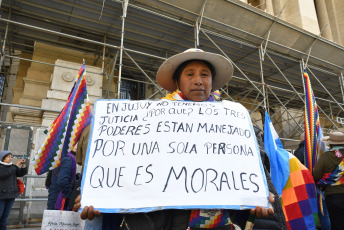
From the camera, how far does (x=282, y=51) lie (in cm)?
883

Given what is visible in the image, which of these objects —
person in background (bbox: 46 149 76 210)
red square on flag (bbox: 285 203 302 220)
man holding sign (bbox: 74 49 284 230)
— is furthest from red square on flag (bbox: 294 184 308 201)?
person in background (bbox: 46 149 76 210)

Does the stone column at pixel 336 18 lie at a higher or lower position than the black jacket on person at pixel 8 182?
higher

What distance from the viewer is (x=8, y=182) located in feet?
13.9

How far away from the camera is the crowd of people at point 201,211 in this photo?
53.5 inches

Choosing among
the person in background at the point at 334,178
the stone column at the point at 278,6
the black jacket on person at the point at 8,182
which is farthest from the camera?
the stone column at the point at 278,6

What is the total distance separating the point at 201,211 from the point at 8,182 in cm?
408

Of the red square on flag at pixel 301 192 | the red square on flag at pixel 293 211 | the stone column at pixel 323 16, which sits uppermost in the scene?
the stone column at pixel 323 16

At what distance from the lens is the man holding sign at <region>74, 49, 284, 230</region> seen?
1.34 m

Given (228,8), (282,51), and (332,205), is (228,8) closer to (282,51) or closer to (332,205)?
(282,51)

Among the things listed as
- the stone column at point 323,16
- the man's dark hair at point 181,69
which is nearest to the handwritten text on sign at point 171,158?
the man's dark hair at point 181,69

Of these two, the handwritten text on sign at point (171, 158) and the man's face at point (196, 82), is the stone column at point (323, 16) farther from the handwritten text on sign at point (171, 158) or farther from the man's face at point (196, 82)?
the handwritten text on sign at point (171, 158)

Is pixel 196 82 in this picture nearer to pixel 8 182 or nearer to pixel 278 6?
pixel 8 182

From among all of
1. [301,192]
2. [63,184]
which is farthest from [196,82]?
[63,184]

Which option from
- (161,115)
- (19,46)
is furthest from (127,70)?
(161,115)
